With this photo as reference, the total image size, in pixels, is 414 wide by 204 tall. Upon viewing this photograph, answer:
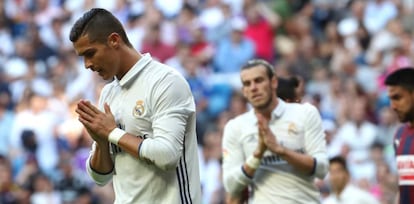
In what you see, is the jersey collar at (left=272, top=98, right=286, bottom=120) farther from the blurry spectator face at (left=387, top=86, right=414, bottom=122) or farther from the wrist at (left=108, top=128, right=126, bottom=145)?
the wrist at (left=108, top=128, right=126, bottom=145)

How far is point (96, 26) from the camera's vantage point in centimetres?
689

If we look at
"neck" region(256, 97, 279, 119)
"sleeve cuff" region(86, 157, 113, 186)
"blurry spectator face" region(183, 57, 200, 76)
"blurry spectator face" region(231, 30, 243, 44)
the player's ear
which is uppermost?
"blurry spectator face" region(231, 30, 243, 44)

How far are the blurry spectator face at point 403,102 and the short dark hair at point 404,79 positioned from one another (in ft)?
0.10

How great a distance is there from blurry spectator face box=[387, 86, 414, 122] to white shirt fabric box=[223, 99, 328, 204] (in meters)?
0.60

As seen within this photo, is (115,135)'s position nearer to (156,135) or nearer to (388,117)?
(156,135)

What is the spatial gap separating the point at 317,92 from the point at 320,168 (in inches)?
343

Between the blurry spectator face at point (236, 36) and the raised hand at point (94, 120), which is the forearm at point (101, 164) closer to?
the raised hand at point (94, 120)

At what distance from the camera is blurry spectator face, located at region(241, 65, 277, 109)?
921 cm

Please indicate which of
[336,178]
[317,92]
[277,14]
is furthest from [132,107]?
[277,14]

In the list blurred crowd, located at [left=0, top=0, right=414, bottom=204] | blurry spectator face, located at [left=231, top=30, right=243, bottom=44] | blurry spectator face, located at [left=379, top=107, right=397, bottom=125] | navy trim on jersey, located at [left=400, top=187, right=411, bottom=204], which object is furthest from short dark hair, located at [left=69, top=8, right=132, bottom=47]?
blurry spectator face, located at [left=231, top=30, right=243, bottom=44]

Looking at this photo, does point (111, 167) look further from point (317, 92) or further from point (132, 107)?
point (317, 92)

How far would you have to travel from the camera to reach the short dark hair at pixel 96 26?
6.88 metres

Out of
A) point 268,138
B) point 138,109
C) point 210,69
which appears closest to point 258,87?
point 268,138

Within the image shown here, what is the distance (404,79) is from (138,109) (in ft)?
8.85
